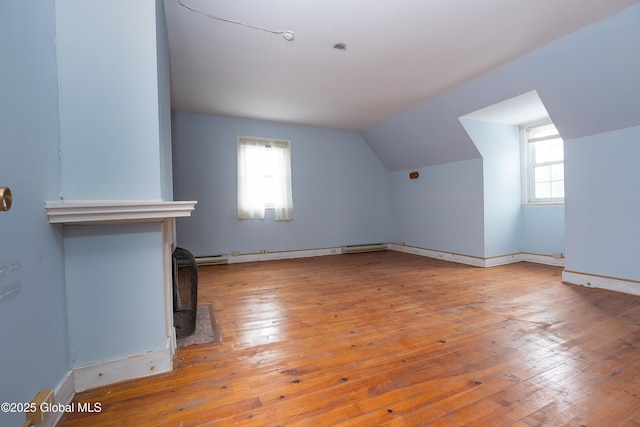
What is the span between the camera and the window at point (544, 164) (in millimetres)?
4277

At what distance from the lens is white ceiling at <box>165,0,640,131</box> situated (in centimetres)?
219

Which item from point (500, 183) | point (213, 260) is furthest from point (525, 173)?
point (213, 260)

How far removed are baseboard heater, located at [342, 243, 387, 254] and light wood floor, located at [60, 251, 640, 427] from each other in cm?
267

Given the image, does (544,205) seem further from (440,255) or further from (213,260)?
(213,260)

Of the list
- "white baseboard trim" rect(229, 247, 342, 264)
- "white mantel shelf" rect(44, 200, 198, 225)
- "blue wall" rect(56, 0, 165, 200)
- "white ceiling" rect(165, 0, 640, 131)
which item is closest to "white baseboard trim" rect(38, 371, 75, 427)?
"white mantel shelf" rect(44, 200, 198, 225)

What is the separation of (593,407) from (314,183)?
4.74 m

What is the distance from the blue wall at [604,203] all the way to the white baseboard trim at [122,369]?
4.48 metres

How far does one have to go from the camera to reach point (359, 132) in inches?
235

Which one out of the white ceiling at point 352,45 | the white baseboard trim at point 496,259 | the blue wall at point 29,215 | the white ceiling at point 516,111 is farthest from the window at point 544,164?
the blue wall at point 29,215

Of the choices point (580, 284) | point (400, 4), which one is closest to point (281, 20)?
point (400, 4)

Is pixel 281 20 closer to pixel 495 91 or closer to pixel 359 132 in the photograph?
pixel 495 91

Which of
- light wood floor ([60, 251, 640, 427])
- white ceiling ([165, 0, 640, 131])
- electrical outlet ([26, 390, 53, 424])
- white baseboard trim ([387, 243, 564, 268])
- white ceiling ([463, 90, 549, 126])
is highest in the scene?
white ceiling ([165, 0, 640, 131])

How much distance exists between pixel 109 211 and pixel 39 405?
2.74 feet

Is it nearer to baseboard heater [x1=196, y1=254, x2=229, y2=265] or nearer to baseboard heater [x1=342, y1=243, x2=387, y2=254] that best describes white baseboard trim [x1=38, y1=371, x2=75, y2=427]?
baseboard heater [x1=196, y1=254, x2=229, y2=265]
